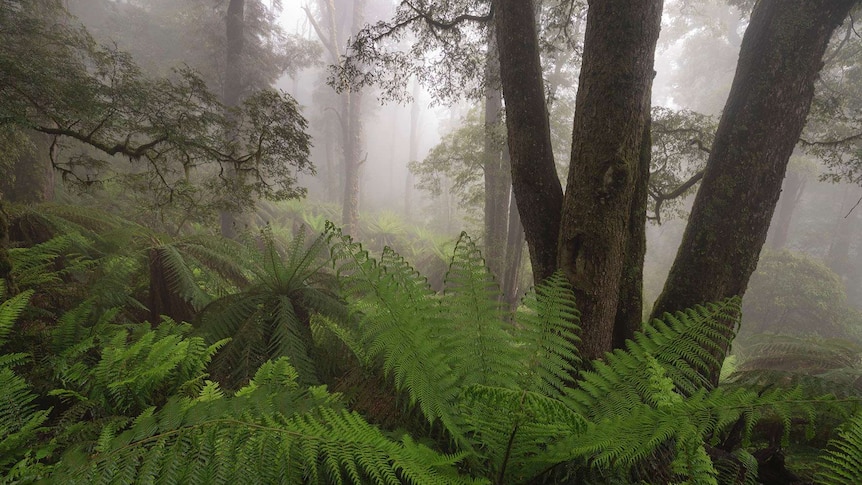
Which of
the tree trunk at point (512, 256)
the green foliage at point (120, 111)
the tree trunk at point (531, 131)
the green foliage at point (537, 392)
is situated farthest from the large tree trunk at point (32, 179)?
the tree trunk at point (512, 256)

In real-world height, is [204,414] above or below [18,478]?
above

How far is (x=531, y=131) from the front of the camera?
2.47 metres

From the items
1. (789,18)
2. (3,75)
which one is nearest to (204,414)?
(3,75)

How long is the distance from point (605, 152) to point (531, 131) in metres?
0.58

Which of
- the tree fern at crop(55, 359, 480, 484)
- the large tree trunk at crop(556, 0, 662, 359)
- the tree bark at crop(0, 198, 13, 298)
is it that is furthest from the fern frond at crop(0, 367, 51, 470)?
the large tree trunk at crop(556, 0, 662, 359)

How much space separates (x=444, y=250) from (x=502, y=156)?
4.06 meters

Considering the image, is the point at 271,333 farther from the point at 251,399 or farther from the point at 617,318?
the point at 617,318

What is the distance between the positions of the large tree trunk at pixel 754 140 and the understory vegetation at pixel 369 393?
1.82ft

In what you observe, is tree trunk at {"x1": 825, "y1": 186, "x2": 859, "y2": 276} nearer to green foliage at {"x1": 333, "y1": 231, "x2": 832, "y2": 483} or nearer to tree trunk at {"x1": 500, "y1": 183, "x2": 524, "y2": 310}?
tree trunk at {"x1": 500, "y1": 183, "x2": 524, "y2": 310}

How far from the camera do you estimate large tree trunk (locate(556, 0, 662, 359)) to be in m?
2.01

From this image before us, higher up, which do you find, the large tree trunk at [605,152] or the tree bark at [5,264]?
the large tree trunk at [605,152]

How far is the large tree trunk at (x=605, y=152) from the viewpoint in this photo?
6.61ft

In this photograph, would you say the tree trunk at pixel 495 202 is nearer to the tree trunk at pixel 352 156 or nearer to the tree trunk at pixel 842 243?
the tree trunk at pixel 352 156

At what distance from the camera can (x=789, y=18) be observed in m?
2.29
